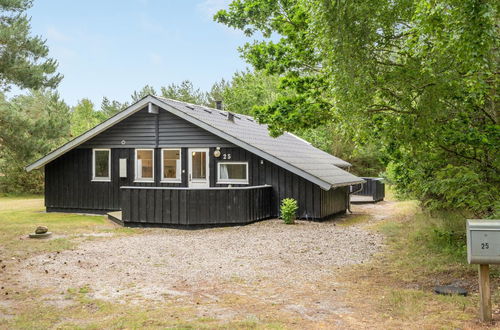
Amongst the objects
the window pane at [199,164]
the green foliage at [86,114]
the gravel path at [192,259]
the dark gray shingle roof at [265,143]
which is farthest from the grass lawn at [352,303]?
the green foliage at [86,114]

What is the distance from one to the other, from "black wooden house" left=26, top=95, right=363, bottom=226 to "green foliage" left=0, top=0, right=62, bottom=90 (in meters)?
2.74

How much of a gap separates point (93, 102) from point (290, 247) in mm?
69581

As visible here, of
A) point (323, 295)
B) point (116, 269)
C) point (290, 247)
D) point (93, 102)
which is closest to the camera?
point (323, 295)

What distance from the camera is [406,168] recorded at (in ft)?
28.1

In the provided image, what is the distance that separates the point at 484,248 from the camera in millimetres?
4621

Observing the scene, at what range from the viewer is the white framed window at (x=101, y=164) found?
16719 millimetres

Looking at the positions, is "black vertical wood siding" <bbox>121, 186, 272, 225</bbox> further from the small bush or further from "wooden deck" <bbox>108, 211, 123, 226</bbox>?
the small bush

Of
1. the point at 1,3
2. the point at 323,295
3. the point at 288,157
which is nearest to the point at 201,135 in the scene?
the point at 288,157

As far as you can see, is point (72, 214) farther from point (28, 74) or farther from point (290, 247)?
point (290, 247)

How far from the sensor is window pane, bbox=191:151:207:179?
15305 millimetres

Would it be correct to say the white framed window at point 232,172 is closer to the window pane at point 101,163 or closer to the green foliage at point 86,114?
the window pane at point 101,163

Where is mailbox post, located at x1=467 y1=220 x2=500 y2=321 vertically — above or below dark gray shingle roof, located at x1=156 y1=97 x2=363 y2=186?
below

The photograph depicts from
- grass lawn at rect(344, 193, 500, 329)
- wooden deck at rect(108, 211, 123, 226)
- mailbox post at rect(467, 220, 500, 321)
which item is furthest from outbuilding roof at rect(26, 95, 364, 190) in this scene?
mailbox post at rect(467, 220, 500, 321)

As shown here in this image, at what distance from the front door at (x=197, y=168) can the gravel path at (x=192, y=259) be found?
3.25m
